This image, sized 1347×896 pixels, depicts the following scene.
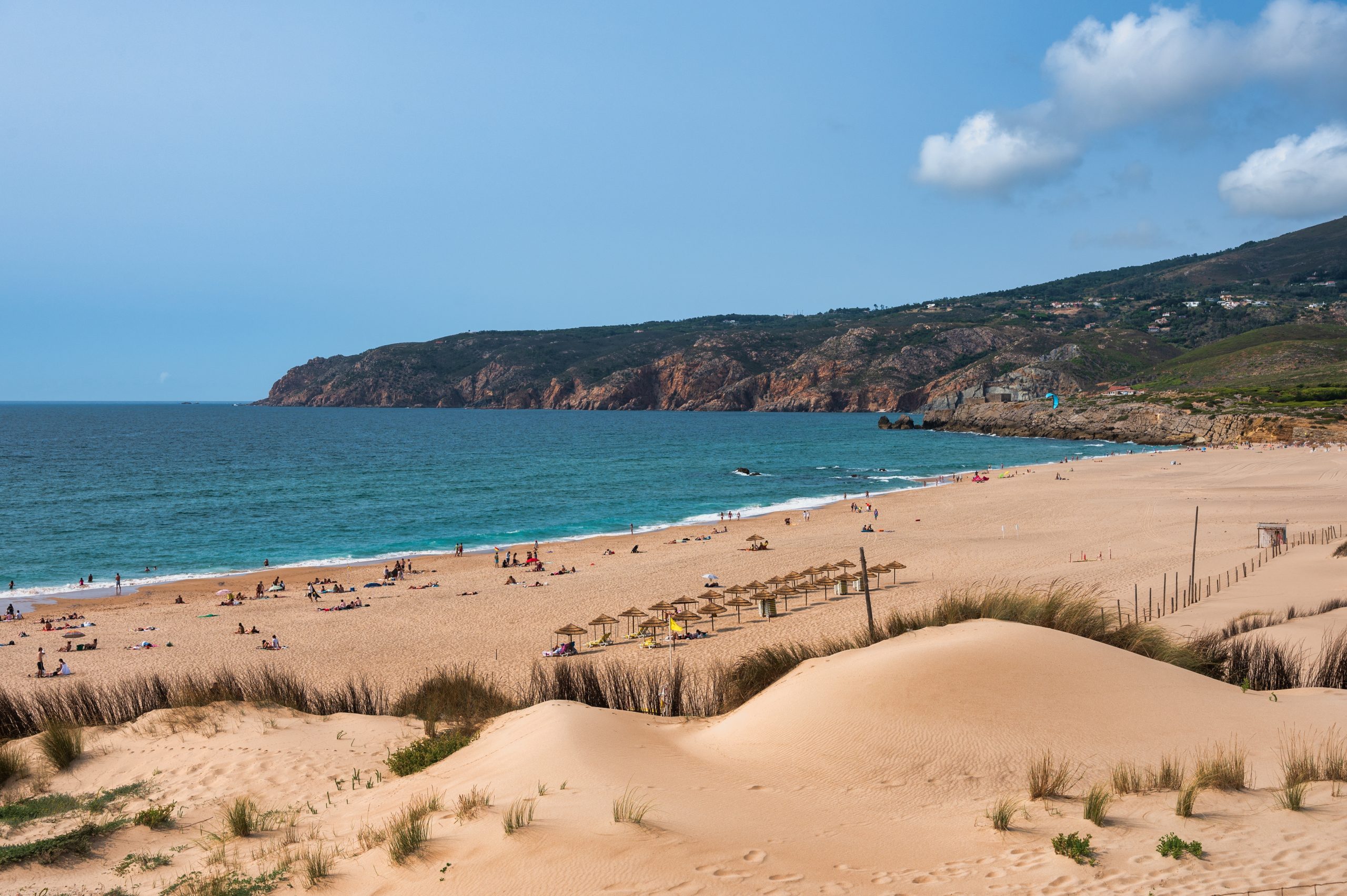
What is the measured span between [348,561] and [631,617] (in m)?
19.4

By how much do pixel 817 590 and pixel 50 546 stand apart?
3803cm

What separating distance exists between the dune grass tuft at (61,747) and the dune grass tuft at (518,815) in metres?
7.20

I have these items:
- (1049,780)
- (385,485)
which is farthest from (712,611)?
(385,485)

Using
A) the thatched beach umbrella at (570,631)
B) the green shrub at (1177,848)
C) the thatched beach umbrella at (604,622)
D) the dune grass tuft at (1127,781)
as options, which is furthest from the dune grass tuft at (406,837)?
the thatched beach umbrella at (604,622)

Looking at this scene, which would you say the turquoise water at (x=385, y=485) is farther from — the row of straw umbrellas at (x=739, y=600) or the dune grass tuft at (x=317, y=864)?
the dune grass tuft at (x=317, y=864)

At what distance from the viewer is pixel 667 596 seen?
2836 cm

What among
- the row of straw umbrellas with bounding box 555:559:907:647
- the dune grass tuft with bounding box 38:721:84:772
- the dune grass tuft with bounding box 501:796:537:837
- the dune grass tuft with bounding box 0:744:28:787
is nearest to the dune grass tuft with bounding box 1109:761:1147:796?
the dune grass tuft with bounding box 501:796:537:837

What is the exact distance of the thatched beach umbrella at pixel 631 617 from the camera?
77.8ft

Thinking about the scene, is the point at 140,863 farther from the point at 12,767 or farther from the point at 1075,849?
the point at 1075,849

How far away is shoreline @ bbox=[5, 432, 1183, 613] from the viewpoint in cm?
3105

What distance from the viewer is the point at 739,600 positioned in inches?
1023

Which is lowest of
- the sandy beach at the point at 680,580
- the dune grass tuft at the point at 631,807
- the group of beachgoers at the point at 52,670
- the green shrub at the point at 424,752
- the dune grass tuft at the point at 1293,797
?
the sandy beach at the point at 680,580

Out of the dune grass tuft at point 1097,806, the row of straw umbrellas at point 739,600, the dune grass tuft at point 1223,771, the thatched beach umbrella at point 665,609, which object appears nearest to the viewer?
the dune grass tuft at point 1097,806

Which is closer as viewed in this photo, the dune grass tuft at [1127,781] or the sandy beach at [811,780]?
the sandy beach at [811,780]
